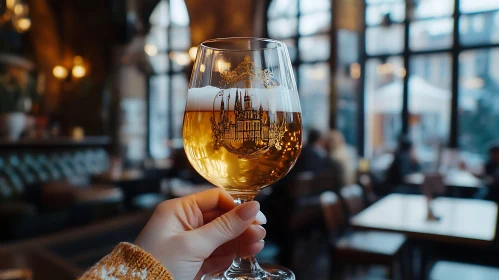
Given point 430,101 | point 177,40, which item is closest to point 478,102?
point 430,101

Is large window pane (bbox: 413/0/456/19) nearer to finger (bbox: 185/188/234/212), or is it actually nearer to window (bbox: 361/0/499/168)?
window (bbox: 361/0/499/168)

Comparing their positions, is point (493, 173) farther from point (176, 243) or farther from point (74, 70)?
point (74, 70)

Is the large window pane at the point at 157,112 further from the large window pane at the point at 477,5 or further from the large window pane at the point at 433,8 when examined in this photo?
the large window pane at the point at 477,5

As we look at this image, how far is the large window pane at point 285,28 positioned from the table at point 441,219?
1832 millimetres

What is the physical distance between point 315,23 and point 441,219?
8.46 ft

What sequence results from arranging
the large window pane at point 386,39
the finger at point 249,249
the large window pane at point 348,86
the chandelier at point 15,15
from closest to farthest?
the finger at point 249,249 → the large window pane at point 386,39 → the large window pane at point 348,86 → the chandelier at point 15,15

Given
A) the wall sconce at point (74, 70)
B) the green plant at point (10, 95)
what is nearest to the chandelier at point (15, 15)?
the green plant at point (10, 95)

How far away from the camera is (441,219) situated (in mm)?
2037

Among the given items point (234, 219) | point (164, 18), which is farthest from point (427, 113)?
point (164, 18)

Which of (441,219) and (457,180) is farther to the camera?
(457,180)

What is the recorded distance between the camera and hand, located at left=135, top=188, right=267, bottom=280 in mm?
653

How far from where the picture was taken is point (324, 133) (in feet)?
14.5

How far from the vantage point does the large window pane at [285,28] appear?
3.59 metres

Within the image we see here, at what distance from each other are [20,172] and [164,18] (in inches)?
144
